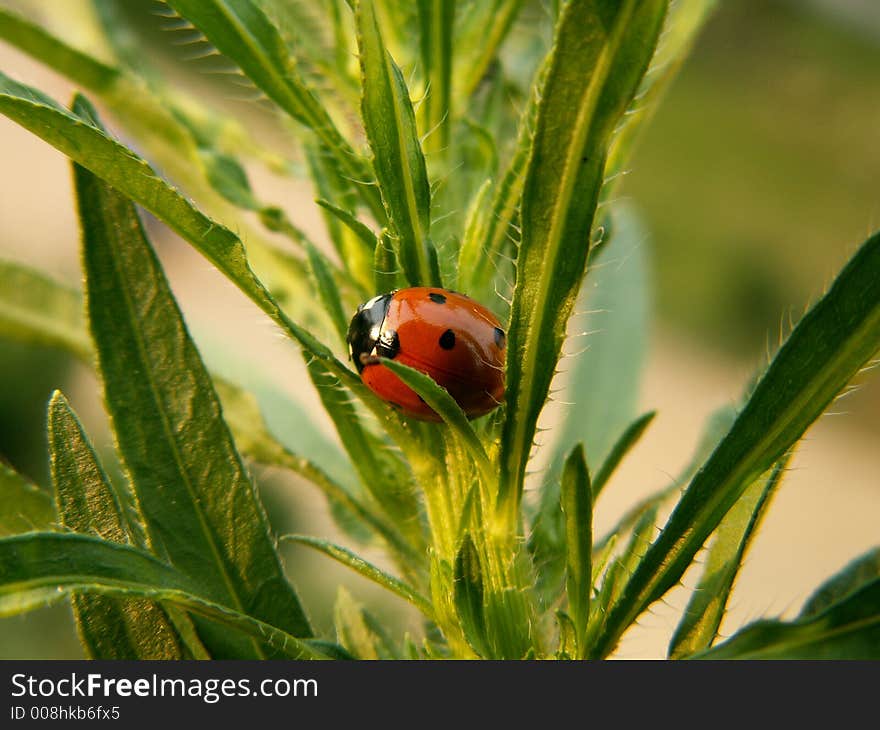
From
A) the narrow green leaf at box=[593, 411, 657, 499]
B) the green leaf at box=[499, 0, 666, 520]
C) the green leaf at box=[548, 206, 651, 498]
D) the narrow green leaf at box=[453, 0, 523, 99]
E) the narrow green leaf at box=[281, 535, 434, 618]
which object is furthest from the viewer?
the green leaf at box=[548, 206, 651, 498]

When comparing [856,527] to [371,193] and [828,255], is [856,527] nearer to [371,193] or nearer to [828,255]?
[828,255]

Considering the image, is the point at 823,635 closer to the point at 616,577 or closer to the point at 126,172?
the point at 616,577

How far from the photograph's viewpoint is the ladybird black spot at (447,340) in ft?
2.72

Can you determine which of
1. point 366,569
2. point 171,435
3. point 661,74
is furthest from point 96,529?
point 661,74

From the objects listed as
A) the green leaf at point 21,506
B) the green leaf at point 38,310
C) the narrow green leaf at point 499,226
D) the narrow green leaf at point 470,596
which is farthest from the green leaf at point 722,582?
the green leaf at point 38,310

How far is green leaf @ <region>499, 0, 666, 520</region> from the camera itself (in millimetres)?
533

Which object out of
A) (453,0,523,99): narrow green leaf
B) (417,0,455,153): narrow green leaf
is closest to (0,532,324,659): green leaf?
(417,0,455,153): narrow green leaf

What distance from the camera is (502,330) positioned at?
849 mm

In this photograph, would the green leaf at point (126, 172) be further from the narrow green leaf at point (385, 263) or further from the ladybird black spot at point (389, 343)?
the ladybird black spot at point (389, 343)

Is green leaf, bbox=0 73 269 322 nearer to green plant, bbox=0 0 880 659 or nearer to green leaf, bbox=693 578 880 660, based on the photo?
green plant, bbox=0 0 880 659

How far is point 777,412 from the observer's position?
610 millimetres

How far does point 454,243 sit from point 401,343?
10cm

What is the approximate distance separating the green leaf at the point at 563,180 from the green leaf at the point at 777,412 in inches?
4.2

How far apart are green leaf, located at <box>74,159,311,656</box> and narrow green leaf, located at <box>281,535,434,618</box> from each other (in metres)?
0.05
